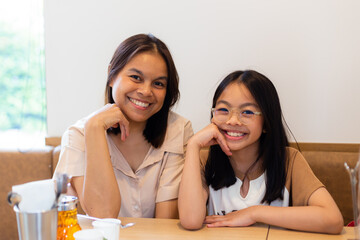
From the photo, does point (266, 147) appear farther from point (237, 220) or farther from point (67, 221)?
point (67, 221)

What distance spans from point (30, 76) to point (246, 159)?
58.8 inches

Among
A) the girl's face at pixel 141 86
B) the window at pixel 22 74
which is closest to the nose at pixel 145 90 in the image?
the girl's face at pixel 141 86

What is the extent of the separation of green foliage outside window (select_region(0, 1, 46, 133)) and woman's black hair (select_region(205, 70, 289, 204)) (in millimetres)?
1273

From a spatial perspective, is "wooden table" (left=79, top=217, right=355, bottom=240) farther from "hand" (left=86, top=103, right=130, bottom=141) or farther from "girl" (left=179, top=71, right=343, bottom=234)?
"hand" (left=86, top=103, right=130, bottom=141)

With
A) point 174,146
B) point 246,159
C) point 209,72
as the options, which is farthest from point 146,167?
point 209,72

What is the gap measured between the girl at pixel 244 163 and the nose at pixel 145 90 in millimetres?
251

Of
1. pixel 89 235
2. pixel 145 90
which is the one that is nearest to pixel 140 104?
pixel 145 90

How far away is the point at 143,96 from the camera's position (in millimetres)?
1639

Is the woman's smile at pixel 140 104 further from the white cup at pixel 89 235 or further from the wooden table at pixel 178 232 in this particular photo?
the white cup at pixel 89 235

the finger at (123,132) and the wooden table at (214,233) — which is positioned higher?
the finger at (123,132)

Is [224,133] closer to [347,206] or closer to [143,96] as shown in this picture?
[143,96]

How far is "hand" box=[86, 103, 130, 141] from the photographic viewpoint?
1588 millimetres

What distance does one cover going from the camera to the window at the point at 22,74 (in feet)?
8.14

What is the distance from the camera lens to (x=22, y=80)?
2.53 metres
